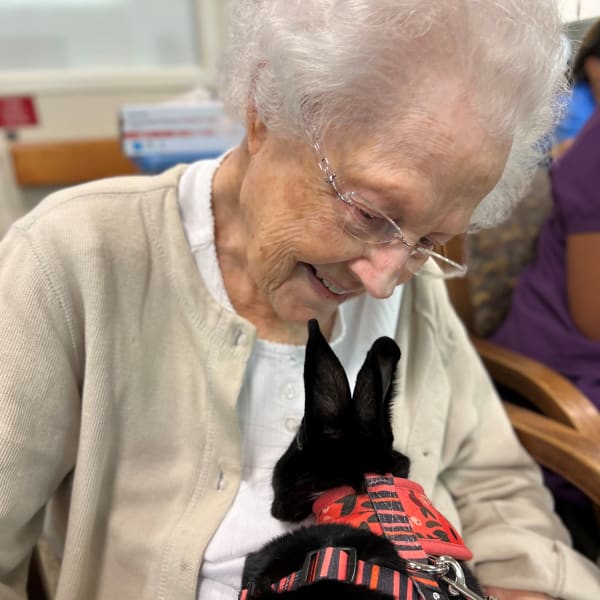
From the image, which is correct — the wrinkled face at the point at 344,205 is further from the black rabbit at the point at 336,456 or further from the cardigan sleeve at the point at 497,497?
the cardigan sleeve at the point at 497,497

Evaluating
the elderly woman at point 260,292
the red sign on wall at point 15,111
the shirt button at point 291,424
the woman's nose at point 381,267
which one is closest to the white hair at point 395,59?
the elderly woman at point 260,292

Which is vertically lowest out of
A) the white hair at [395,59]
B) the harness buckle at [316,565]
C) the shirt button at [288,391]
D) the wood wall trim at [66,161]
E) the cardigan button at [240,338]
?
the wood wall trim at [66,161]

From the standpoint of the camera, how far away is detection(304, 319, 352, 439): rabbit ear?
59 centimetres

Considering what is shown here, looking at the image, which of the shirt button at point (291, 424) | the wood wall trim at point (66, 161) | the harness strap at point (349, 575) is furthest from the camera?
the wood wall trim at point (66, 161)

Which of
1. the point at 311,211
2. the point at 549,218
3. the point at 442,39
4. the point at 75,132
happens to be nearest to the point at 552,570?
the point at 311,211

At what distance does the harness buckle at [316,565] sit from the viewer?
519mm

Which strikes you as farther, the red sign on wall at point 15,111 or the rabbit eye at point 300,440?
the red sign on wall at point 15,111

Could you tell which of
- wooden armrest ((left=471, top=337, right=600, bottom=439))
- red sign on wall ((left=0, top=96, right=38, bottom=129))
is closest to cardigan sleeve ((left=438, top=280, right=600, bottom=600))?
wooden armrest ((left=471, top=337, right=600, bottom=439))

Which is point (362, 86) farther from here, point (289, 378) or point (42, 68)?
point (42, 68)

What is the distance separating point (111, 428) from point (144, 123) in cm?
107

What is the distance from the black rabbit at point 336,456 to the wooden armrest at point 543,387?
20.8 inches

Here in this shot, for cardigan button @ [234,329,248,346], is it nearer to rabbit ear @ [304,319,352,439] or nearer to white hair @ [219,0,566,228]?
rabbit ear @ [304,319,352,439]

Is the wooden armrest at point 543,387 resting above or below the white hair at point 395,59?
below

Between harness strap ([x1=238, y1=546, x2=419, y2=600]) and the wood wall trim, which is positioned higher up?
harness strap ([x1=238, y1=546, x2=419, y2=600])
